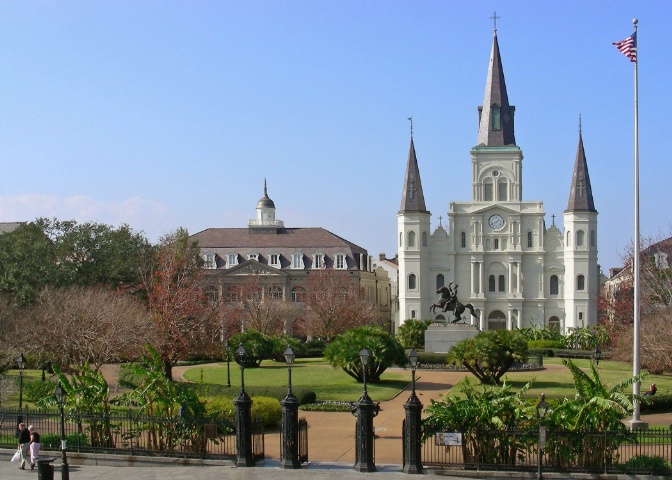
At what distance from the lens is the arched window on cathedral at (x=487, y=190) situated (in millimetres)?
94562

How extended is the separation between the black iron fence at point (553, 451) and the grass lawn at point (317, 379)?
14391 millimetres

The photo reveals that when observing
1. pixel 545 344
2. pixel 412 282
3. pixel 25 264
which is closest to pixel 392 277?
pixel 412 282

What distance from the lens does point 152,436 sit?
2442cm

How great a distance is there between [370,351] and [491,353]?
5341mm

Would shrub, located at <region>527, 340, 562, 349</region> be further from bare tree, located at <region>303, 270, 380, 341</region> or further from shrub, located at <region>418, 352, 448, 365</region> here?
Result: shrub, located at <region>418, 352, 448, 365</region>

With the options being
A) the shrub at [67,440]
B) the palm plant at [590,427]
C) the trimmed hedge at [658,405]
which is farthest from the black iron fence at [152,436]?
the trimmed hedge at [658,405]

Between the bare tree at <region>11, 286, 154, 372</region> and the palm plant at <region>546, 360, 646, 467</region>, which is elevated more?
the bare tree at <region>11, 286, 154, 372</region>

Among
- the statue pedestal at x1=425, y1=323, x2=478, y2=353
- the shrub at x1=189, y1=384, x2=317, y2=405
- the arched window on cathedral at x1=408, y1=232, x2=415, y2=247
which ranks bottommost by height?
the shrub at x1=189, y1=384, x2=317, y2=405

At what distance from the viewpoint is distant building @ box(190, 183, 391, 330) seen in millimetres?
98688

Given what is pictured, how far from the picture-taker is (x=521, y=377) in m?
45.3

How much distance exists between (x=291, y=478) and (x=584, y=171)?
75.6 metres

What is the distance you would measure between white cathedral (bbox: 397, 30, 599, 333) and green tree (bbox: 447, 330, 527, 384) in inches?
2003

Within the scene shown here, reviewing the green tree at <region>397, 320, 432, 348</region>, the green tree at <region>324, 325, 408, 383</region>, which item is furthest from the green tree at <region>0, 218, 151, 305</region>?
the green tree at <region>324, 325, 408, 383</region>

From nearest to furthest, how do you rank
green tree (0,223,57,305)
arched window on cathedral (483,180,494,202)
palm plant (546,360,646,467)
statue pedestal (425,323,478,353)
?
palm plant (546,360,646,467)
statue pedestal (425,323,478,353)
green tree (0,223,57,305)
arched window on cathedral (483,180,494,202)
